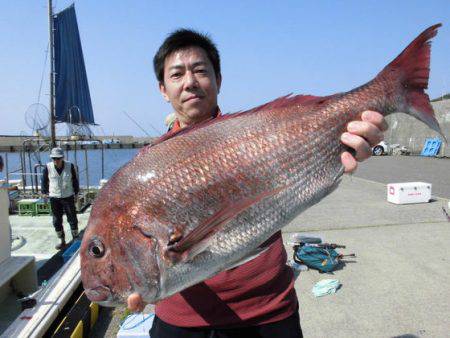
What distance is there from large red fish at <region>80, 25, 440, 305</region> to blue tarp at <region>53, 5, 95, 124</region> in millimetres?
16599

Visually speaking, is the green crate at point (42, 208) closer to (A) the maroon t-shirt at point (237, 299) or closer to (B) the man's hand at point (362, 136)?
(A) the maroon t-shirt at point (237, 299)

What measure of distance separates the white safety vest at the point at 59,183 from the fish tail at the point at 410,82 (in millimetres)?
8398

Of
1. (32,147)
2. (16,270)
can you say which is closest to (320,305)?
(16,270)

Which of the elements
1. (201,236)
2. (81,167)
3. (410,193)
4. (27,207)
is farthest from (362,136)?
(81,167)

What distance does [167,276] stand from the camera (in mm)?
1475

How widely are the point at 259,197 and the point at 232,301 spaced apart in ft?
2.13

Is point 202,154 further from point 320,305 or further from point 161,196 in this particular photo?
point 320,305

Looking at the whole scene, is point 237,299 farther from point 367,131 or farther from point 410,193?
point 410,193

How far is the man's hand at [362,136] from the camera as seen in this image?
1698mm

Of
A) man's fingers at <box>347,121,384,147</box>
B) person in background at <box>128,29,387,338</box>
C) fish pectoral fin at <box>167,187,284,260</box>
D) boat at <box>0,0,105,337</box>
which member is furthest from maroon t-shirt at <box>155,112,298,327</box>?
boat at <box>0,0,105,337</box>

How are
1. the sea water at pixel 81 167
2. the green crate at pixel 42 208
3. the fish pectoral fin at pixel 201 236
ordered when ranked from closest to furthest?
the fish pectoral fin at pixel 201 236, the green crate at pixel 42 208, the sea water at pixel 81 167

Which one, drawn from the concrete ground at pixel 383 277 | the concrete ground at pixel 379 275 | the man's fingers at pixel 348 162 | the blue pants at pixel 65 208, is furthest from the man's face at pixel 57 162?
the man's fingers at pixel 348 162

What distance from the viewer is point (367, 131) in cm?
169

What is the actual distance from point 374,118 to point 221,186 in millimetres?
795
